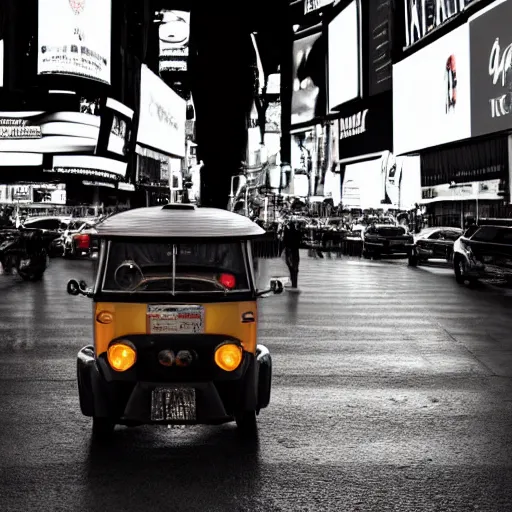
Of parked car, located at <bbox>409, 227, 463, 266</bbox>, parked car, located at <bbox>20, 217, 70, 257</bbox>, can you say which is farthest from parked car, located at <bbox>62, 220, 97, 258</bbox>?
parked car, located at <bbox>409, 227, 463, 266</bbox>

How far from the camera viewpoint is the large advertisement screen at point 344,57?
75125 mm

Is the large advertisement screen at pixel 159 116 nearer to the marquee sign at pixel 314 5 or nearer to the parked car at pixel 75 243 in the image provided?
the marquee sign at pixel 314 5

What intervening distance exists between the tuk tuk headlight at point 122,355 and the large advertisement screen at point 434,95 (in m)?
38.9

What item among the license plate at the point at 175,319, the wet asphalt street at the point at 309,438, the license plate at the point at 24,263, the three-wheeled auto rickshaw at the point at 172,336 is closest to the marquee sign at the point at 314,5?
the license plate at the point at 24,263

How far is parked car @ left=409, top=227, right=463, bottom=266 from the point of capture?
116 feet

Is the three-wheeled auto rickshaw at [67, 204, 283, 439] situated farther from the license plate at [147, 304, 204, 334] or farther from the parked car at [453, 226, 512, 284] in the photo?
the parked car at [453, 226, 512, 284]

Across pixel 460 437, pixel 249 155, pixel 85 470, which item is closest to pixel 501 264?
pixel 460 437

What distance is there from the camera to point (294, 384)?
31.7 feet

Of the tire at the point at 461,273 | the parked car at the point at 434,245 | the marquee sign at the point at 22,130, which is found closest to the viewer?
the tire at the point at 461,273

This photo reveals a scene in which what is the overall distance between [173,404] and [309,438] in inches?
46.4

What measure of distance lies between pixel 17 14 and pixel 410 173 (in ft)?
116

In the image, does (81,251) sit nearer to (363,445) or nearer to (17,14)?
(363,445)

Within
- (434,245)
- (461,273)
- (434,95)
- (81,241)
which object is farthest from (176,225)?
(434,95)

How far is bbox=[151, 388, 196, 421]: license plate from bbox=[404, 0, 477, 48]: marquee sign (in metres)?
40.4
